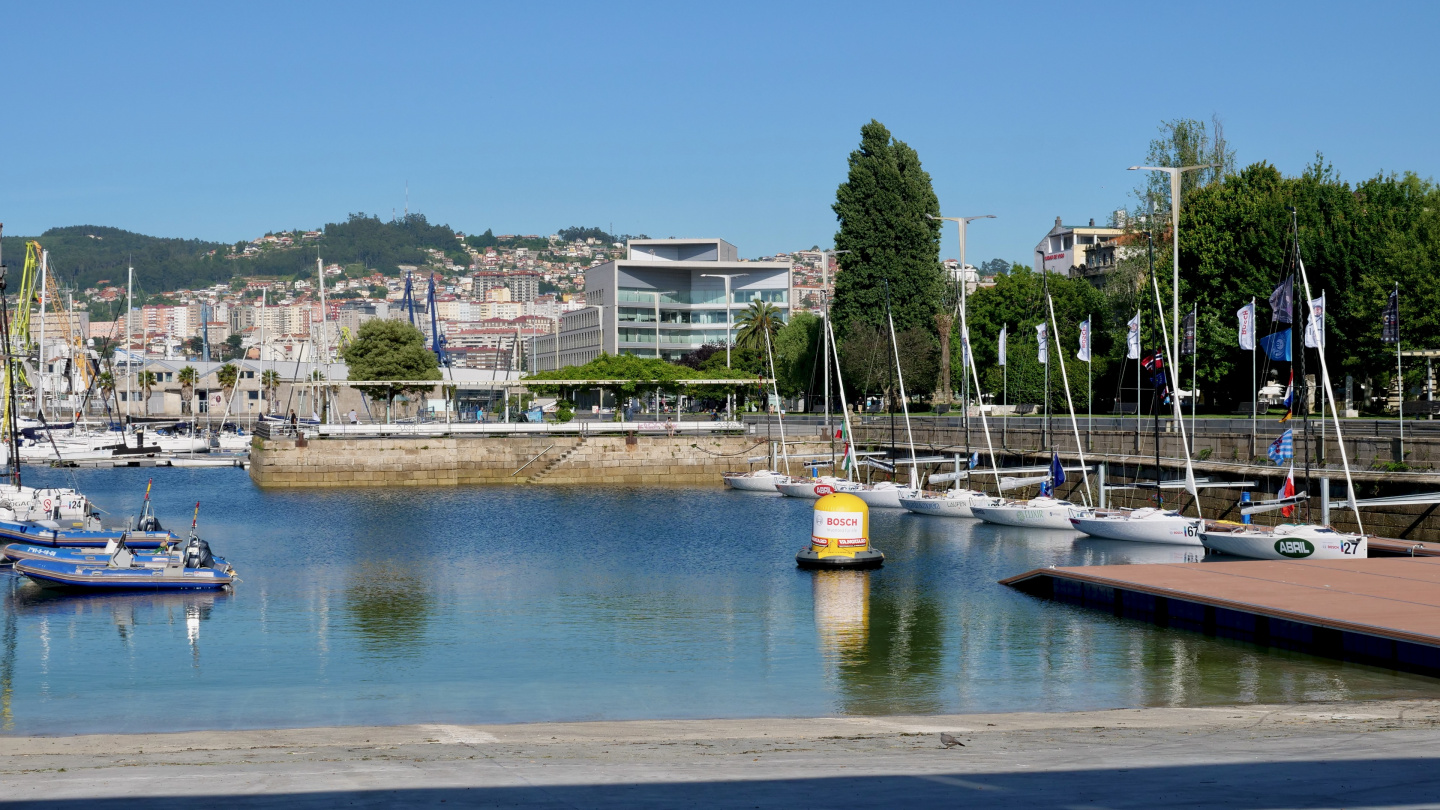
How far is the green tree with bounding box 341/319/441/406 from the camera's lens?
12088 cm

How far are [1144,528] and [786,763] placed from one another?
115ft

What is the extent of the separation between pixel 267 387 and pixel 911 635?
169335 mm

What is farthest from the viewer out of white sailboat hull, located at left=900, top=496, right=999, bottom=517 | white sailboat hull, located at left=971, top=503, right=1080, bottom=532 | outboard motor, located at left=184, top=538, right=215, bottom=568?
white sailboat hull, located at left=900, top=496, right=999, bottom=517

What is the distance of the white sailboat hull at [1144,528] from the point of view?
48.4 m

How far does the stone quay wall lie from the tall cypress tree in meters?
18.9

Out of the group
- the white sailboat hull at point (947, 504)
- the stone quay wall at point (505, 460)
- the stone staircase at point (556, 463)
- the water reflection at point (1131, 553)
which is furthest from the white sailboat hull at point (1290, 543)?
the stone staircase at point (556, 463)

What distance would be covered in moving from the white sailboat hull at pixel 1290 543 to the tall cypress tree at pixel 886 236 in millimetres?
62206

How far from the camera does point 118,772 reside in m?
17.5

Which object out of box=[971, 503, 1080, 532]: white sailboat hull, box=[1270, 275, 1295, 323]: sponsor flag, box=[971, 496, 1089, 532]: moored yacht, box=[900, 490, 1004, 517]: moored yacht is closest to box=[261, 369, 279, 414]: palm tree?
box=[900, 490, 1004, 517]: moored yacht

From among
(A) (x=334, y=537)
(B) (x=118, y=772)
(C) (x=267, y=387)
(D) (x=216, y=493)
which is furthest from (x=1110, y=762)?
(C) (x=267, y=387)

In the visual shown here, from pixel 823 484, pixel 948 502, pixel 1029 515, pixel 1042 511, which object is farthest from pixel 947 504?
pixel 823 484

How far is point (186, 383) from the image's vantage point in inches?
6993

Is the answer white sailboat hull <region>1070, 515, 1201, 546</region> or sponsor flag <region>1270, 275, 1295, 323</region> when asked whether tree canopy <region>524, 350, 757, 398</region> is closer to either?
white sailboat hull <region>1070, 515, 1201, 546</region>

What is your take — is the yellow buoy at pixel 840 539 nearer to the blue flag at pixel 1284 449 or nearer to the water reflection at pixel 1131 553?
the water reflection at pixel 1131 553
